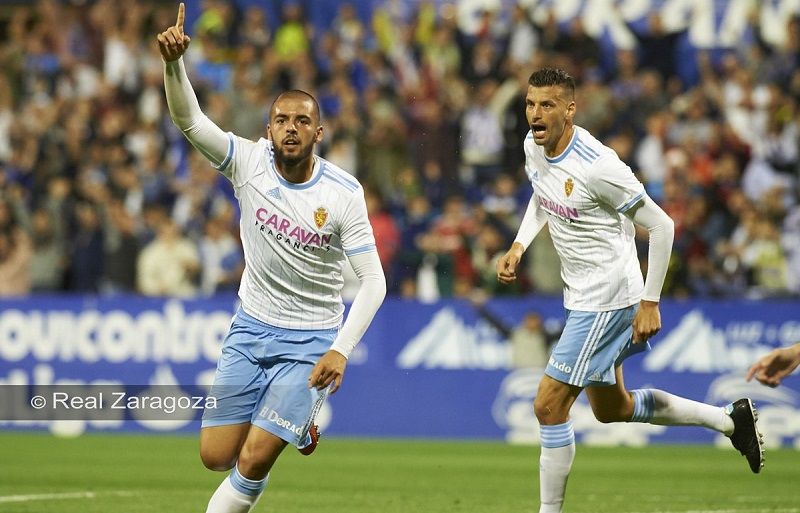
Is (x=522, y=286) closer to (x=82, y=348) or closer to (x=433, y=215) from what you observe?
(x=433, y=215)

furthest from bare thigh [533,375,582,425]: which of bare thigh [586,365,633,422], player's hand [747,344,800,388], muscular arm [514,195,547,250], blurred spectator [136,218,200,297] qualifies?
blurred spectator [136,218,200,297]

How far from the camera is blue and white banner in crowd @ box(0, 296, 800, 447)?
14.7 m

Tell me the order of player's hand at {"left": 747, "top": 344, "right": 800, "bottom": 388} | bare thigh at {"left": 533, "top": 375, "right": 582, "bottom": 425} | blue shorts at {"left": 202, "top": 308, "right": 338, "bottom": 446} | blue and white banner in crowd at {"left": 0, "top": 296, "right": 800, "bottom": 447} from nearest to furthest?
player's hand at {"left": 747, "top": 344, "right": 800, "bottom": 388} < blue shorts at {"left": 202, "top": 308, "right": 338, "bottom": 446} < bare thigh at {"left": 533, "top": 375, "right": 582, "bottom": 425} < blue and white banner in crowd at {"left": 0, "top": 296, "right": 800, "bottom": 447}

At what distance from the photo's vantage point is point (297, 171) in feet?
24.1

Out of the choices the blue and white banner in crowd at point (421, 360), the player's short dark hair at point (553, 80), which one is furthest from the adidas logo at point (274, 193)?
the blue and white banner in crowd at point (421, 360)

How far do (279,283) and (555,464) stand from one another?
1.97 metres

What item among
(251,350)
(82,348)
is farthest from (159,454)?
(251,350)

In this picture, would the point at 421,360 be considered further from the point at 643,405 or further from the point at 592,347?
the point at 592,347

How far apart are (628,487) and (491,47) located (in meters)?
8.57

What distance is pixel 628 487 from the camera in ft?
36.6

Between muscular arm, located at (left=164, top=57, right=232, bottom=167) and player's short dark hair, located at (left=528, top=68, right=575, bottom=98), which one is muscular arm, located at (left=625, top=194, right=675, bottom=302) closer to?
player's short dark hair, located at (left=528, top=68, right=575, bottom=98)

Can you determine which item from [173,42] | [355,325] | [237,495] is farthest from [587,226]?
[173,42]

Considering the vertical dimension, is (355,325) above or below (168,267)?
above

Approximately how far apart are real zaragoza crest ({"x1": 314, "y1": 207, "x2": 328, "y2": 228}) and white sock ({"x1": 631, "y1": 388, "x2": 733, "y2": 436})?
258cm
